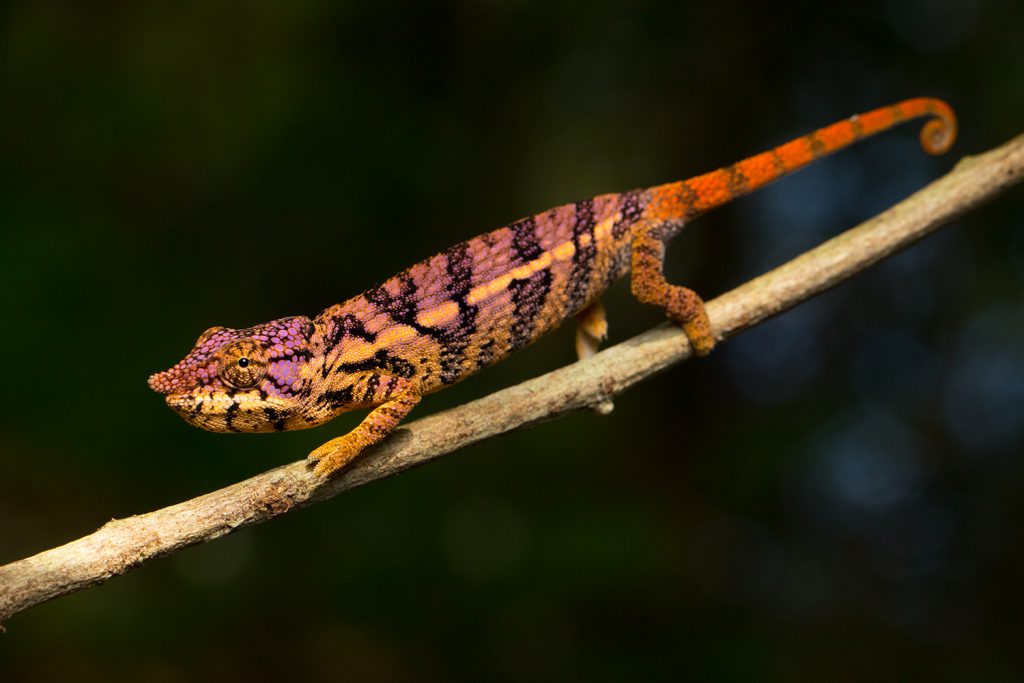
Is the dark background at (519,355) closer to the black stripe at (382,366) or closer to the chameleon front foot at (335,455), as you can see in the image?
the black stripe at (382,366)

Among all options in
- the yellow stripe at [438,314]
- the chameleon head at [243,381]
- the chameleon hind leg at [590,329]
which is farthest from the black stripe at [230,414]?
the chameleon hind leg at [590,329]

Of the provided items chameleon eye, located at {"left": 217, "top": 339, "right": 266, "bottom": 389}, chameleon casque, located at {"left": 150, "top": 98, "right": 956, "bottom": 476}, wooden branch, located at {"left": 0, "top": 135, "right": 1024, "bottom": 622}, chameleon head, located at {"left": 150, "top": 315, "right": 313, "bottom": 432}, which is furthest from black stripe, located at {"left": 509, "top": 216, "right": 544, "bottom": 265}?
chameleon eye, located at {"left": 217, "top": 339, "right": 266, "bottom": 389}

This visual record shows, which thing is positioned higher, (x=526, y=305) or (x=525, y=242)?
(x=525, y=242)

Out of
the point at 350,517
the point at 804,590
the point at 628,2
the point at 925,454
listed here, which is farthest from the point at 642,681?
the point at 628,2

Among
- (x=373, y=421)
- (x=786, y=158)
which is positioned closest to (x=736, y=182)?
(x=786, y=158)

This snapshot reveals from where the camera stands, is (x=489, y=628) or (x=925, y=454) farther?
(x=925, y=454)

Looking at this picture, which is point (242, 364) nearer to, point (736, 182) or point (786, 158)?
point (736, 182)

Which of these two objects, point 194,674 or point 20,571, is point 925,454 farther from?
point 20,571
